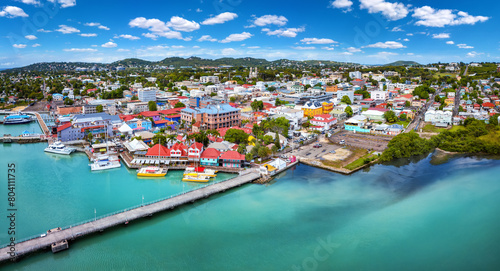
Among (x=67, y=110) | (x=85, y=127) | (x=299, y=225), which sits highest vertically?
(x=67, y=110)

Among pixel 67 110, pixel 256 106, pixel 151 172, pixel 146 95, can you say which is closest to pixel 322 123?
pixel 256 106

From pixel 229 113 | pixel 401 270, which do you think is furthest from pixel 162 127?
pixel 401 270

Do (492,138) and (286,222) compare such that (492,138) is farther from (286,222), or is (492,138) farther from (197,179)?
(197,179)

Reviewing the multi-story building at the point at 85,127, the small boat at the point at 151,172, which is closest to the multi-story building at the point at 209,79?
the multi-story building at the point at 85,127

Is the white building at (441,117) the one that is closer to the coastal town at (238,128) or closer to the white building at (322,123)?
the coastal town at (238,128)

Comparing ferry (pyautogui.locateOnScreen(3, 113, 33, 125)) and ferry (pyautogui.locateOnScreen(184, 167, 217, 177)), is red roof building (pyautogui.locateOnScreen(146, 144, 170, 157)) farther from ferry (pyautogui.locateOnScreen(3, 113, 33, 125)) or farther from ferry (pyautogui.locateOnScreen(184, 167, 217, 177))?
ferry (pyautogui.locateOnScreen(3, 113, 33, 125))

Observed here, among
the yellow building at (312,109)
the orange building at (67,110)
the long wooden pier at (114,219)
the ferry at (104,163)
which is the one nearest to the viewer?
the long wooden pier at (114,219)

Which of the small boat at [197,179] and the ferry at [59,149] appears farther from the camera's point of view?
the ferry at [59,149]
